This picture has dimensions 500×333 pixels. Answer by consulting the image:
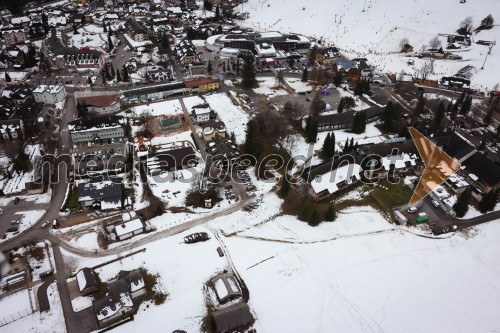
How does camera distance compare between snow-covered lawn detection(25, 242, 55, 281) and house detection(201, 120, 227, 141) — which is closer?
snow-covered lawn detection(25, 242, 55, 281)

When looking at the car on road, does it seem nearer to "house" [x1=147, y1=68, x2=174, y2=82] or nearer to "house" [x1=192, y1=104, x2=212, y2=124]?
"house" [x1=192, y1=104, x2=212, y2=124]

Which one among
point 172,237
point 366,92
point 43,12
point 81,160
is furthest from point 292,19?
point 172,237

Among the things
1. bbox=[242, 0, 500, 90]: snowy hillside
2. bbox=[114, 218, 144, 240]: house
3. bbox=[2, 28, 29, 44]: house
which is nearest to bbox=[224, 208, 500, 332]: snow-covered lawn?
bbox=[114, 218, 144, 240]: house

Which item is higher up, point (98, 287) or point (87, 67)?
point (87, 67)

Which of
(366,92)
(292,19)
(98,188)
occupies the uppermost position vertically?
(292,19)

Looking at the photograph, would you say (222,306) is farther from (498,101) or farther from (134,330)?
(498,101)

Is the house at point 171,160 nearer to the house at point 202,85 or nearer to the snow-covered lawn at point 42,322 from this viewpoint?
the snow-covered lawn at point 42,322

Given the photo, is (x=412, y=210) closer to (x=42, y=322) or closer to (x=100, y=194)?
(x=100, y=194)
